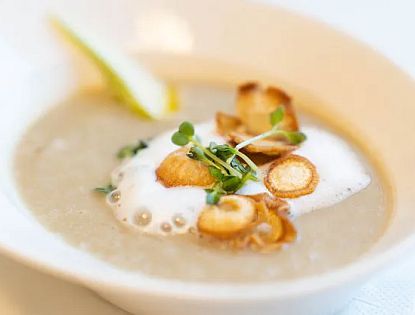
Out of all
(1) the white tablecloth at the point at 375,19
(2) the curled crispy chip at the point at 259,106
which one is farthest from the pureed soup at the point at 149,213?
(1) the white tablecloth at the point at 375,19

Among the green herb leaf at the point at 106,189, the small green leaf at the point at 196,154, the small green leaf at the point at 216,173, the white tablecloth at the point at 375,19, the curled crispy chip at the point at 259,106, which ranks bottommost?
the small green leaf at the point at 216,173

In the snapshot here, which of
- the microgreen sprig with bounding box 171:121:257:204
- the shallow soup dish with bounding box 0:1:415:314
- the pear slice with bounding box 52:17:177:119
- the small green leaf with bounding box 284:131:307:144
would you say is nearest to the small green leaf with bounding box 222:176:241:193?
the microgreen sprig with bounding box 171:121:257:204

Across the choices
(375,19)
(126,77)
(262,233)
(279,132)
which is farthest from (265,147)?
(375,19)

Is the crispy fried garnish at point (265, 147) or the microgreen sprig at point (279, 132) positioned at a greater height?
the microgreen sprig at point (279, 132)

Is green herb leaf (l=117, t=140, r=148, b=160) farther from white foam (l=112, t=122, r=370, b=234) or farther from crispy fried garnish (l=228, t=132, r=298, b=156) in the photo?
crispy fried garnish (l=228, t=132, r=298, b=156)

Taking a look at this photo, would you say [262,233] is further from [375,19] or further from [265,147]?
[375,19]

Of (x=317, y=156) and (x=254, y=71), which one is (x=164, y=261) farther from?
(x=254, y=71)

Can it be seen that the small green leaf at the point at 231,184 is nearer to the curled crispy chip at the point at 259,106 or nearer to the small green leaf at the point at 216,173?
the small green leaf at the point at 216,173
